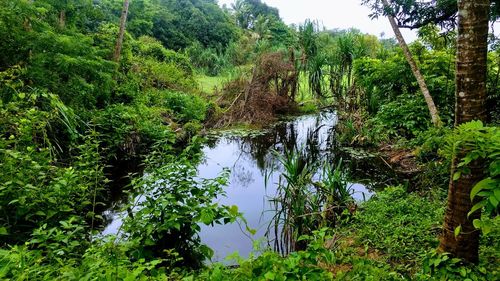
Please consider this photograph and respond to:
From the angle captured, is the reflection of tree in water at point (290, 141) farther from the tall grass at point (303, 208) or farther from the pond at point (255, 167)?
the tall grass at point (303, 208)

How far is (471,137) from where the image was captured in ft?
5.49

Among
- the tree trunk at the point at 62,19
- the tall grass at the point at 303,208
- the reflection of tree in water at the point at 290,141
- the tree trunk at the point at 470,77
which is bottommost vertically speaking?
the tall grass at the point at 303,208

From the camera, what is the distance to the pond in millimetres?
4246

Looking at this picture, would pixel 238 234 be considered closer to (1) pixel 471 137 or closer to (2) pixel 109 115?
(1) pixel 471 137

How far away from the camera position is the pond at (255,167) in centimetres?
425

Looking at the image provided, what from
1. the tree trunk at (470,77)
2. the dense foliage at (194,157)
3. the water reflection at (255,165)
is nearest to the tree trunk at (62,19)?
the dense foliage at (194,157)

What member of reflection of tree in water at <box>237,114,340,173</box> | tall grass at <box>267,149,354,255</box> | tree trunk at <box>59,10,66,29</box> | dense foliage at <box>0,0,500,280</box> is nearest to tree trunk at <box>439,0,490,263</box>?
dense foliage at <box>0,0,500,280</box>

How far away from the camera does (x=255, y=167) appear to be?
23.4ft

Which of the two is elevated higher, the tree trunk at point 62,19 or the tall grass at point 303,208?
the tree trunk at point 62,19

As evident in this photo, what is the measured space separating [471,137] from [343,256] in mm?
1906

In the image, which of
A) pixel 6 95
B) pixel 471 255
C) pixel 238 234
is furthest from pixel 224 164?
pixel 471 255

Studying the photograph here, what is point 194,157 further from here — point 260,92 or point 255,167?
point 260,92

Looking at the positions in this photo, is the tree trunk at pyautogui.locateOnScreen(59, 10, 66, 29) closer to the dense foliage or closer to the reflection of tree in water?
the dense foliage

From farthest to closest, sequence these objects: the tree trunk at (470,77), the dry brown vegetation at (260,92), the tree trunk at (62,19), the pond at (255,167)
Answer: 1. the dry brown vegetation at (260,92)
2. the tree trunk at (62,19)
3. the pond at (255,167)
4. the tree trunk at (470,77)
